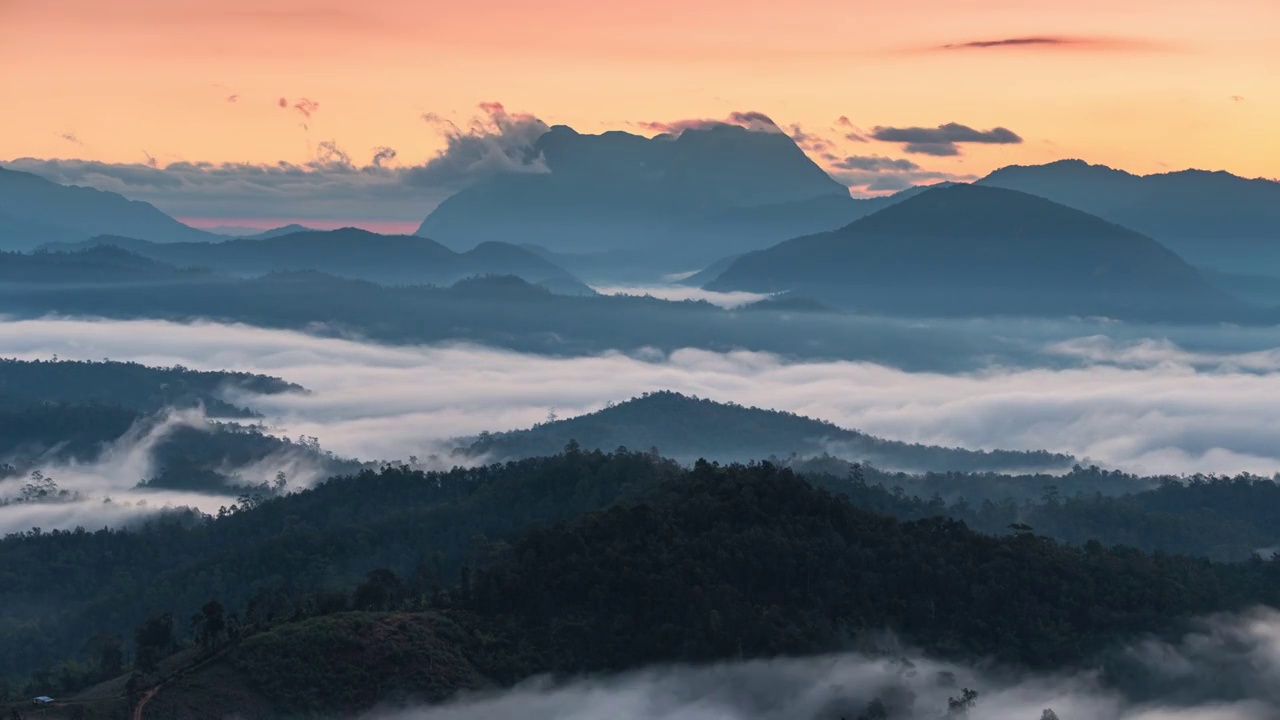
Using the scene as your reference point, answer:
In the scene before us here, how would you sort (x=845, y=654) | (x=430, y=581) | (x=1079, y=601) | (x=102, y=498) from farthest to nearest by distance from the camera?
(x=102, y=498)
(x=430, y=581)
(x=1079, y=601)
(x=845, y=654)

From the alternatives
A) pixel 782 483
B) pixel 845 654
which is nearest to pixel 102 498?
pixel 782 483

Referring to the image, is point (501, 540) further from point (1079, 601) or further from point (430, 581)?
point (1079, 601)

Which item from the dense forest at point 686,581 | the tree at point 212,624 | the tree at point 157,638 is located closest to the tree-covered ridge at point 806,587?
the dense forest at point 686,581

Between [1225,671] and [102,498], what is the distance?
433 feet

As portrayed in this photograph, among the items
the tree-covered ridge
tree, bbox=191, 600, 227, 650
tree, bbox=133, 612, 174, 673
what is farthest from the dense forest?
tree, bbox=191, 600, 227, 650

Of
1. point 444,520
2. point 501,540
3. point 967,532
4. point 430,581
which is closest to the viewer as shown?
point 967,532

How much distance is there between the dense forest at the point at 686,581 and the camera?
253 ft

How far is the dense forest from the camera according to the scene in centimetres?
7712

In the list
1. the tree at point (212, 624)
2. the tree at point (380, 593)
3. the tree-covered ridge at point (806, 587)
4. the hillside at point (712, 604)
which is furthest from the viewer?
the tree at point (380, 593)

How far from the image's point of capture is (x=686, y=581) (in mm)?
79562

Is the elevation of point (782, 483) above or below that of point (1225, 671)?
above

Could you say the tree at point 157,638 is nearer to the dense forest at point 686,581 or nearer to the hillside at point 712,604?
the dense forest at point 686,581

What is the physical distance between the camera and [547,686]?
72375 mm

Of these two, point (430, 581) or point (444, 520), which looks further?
point (444, 520)
